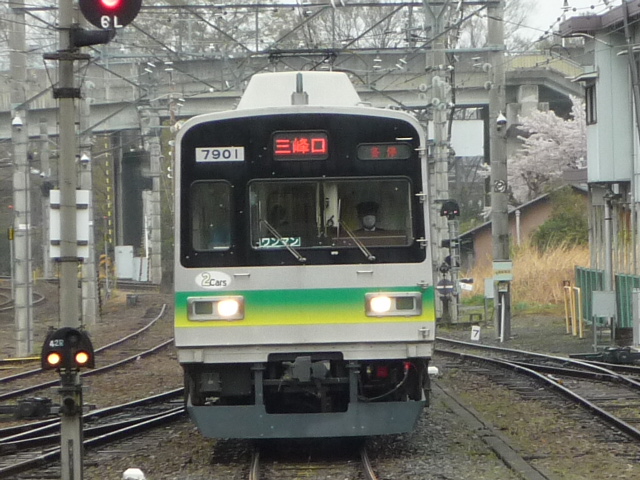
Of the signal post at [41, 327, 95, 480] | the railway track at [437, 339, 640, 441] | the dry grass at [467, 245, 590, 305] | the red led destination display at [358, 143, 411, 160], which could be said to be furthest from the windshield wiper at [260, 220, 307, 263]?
the dry grass at [467, 245, 590, 305]

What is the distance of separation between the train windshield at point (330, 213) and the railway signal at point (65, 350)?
7.16ft

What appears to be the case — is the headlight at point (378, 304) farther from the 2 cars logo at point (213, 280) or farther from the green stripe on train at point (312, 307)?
the 2 cars logo at point (213, 280)

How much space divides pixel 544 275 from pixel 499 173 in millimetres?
10715

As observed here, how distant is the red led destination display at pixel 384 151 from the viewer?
31.8 feet

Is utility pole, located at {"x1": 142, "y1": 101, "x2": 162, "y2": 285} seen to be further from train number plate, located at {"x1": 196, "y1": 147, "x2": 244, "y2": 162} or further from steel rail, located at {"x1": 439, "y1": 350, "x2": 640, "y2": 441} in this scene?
train number plate, located at {"x1": 196, "y1": 147, "x2": 244, "y2": 162}

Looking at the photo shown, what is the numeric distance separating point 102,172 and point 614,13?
40308 mm

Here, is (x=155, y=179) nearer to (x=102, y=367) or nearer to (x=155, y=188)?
(x=155, y=188)

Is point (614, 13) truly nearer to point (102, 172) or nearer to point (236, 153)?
point (236, 153)

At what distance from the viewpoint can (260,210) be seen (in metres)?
9.64

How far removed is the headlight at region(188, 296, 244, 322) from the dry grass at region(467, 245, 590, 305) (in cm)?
2379

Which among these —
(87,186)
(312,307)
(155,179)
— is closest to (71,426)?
(312,307)

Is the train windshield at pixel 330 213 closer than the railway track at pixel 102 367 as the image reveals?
Yes

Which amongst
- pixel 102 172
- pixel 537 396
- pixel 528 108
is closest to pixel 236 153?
pixel 537 396

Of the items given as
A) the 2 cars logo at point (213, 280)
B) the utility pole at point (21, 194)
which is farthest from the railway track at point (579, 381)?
the utility pole at point (21, 194)
